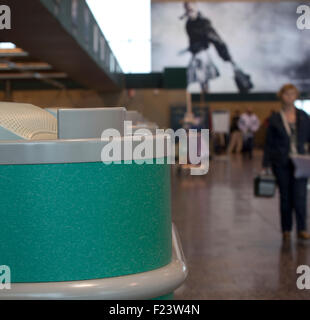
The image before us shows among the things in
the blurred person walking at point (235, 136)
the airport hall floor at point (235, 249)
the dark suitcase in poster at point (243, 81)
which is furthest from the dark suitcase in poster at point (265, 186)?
the dark suitcase in poster at point (243, 81)

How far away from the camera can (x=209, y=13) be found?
104ft

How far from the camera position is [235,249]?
18.3 feet

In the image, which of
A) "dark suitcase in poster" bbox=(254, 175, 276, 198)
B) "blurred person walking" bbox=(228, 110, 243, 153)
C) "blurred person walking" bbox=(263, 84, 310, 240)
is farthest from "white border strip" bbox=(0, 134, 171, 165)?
"blurred person walking" bbox=(228, 110, 243, 153)

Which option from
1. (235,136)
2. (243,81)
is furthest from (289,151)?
(243,81)

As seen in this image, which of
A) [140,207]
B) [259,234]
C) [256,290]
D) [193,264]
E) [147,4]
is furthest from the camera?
[259,234]

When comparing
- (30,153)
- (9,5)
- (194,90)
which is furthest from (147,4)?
(194,90)

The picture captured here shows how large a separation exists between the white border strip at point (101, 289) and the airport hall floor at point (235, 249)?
2079mm

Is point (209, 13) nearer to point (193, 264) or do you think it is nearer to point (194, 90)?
point (194, 90)

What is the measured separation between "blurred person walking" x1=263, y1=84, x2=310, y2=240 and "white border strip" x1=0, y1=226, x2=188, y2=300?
15.9ft

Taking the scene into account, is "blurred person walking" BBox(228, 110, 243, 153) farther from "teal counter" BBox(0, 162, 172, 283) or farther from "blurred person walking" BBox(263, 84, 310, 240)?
"teal counter" BBox(0, 162, 172, 283)

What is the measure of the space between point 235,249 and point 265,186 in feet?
3.63

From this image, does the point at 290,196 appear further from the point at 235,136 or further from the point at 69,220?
the point at 235,136

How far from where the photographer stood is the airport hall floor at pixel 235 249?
13.7 feet
